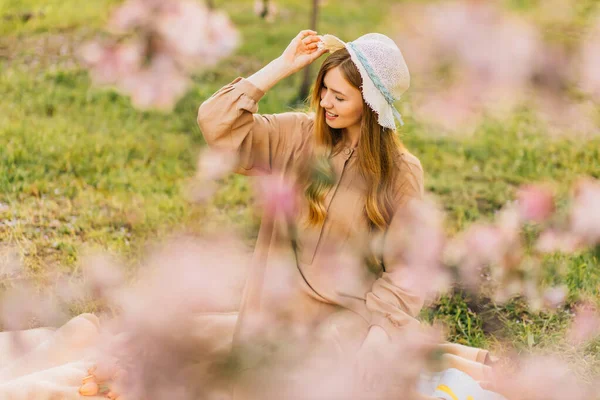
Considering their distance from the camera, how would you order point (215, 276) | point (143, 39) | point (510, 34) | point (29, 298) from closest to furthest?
point (143, 39), point (29, 298), point (215, 276), point (510, 34)

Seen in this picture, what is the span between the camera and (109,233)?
3.74 meters

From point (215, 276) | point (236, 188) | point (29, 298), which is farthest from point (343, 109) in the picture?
point (236, 188)

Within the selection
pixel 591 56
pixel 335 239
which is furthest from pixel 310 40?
pixel 591 56

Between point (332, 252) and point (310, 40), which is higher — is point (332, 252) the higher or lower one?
the lower one

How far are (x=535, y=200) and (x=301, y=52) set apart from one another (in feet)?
9.92

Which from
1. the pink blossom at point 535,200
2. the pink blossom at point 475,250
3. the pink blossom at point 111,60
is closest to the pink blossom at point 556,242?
the pink blossom at point 475,250

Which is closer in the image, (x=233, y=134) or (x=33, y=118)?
(x=233, y=134)

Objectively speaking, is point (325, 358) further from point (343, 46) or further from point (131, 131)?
point (131, 131)

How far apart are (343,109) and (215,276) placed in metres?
1.37

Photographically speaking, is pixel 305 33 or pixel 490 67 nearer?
pixel 305 33

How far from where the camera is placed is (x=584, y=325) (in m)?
3.19

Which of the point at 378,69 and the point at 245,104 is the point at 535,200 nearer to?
the point at 378,69

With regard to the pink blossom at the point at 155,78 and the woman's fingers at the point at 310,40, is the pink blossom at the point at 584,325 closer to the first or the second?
the woman's fingers at the point at 310,40

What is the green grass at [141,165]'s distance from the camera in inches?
135
